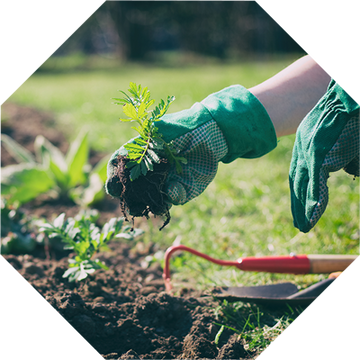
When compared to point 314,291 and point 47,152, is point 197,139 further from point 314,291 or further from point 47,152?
point 47,152

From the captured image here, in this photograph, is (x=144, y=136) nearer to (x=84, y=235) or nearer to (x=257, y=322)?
(x=84, y=235)

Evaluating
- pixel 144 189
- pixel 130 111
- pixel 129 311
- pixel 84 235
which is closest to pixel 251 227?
pixel 129 311

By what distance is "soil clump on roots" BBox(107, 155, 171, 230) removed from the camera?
4.23 feet

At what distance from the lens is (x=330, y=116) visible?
1.35 metres

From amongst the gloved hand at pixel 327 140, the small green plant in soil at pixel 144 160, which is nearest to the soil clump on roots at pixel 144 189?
the small green plant in soil at pixel 144 160

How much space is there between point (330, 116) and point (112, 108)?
5788 millimetres

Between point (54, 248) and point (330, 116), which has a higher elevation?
point (330, 116)

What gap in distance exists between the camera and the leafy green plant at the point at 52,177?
2.71 meters

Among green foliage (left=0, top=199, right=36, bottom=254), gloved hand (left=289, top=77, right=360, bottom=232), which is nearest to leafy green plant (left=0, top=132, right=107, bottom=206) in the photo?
green foliage (left=0, top=199, right=36, bottom=254)

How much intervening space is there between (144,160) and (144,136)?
0.32 ft

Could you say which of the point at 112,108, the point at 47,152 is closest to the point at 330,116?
the point at 47,152

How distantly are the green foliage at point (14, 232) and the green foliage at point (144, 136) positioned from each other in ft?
4.08

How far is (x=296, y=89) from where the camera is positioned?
5.14ft

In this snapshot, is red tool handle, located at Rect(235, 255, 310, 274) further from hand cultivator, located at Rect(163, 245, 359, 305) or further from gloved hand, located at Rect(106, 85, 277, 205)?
gloved hand, located at Rect(106, 85, 277, 205)
